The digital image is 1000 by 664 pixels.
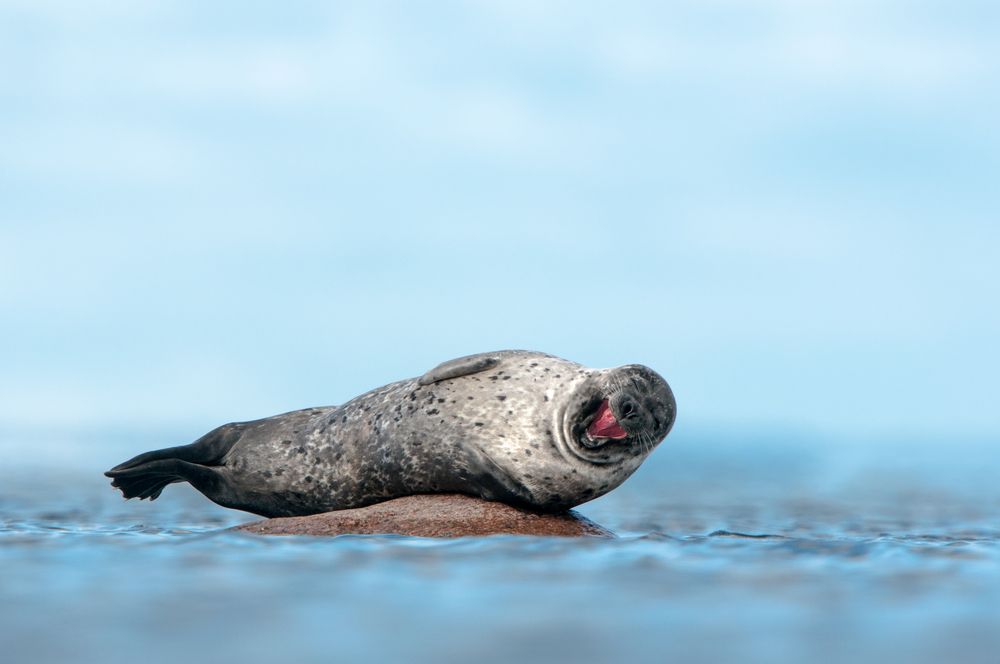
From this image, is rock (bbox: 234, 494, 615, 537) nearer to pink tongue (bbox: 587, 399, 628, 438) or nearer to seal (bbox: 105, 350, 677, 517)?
seal (bbox: 105, 350, 677, 517)

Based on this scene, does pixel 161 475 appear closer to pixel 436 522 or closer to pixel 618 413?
pixel 436 522

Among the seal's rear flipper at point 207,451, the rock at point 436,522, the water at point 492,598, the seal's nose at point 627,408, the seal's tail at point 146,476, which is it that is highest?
the seal's nose at point 627,408

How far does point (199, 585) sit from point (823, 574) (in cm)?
319

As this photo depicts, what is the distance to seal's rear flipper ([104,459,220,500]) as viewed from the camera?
1051 centimetres

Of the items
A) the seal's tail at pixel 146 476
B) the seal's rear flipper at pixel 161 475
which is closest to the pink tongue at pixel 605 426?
the seal's rear flipper at pixel 161 475

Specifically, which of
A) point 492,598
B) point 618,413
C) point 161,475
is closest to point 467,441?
point 618,413

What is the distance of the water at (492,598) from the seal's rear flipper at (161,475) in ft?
2.86

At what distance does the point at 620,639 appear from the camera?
4.62 meters

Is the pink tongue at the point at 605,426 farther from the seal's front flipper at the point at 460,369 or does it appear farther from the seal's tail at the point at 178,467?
the seal's tail at the point at 178,467

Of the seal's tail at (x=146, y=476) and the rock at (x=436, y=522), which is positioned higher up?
the seal's tail at (x=146, y=476)

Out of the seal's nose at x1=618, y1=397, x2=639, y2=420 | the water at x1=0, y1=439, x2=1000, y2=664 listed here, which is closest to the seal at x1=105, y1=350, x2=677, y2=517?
the seal's nose at x1=618, y1=397, x2=639, y2=420

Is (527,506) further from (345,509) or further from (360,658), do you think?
(360,658)

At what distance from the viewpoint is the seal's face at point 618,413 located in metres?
8.89

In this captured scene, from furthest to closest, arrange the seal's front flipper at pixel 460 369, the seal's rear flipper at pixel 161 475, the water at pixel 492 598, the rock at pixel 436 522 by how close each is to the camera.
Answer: the seal's rear flipper at pixel 161 475, the seal's front flipper at pixel 460 369, the rock at pixel 436 522, the water at pixel 492 598
